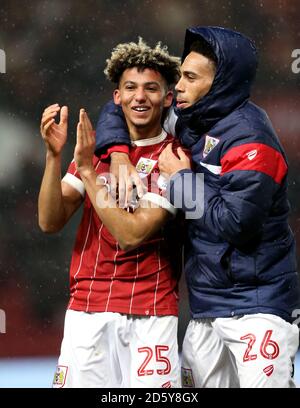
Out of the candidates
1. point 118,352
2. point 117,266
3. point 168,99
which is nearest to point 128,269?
point 117,266

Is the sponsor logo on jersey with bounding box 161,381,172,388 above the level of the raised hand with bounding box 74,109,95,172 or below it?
below

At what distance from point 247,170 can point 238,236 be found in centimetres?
22

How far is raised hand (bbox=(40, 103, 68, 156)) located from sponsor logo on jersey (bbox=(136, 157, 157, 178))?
0.97 feet

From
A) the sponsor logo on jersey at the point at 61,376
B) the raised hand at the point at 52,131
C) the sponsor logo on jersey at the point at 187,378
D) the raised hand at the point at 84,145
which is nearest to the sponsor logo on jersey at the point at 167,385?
the sponsor logo on jersey at the point at 187,378

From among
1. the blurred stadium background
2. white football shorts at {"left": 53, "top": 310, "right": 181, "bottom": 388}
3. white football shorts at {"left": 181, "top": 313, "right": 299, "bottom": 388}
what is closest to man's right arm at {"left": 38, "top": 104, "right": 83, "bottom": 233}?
white football shorts at {"left": 53, "top": 310, "right": 181, "bottom": 388}

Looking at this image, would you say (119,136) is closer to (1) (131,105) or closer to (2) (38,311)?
(1) (131,105)

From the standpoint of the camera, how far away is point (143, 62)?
10.6 ft

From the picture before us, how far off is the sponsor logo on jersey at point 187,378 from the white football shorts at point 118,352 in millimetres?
48

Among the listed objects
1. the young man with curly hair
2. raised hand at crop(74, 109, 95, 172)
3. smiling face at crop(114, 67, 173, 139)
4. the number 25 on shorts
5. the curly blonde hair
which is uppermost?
the curly blonde hair

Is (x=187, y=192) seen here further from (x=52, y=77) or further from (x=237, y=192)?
(x=52, y=77)

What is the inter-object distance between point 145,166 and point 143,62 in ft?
1.27

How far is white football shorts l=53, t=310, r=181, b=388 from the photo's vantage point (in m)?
3.04

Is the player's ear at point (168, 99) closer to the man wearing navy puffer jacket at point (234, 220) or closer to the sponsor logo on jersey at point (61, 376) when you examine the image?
the man wearing navy puffer jacket at point (234, 220)

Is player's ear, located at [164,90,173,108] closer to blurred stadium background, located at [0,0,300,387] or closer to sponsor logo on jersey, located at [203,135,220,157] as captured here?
sponsor logo on jersey, located at [203,135,220,157]
